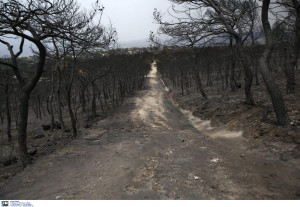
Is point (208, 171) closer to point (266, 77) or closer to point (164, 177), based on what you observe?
point (164, 177)

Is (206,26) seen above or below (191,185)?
above

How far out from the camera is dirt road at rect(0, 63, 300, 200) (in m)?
4.59

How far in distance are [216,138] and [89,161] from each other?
5563 millimetres

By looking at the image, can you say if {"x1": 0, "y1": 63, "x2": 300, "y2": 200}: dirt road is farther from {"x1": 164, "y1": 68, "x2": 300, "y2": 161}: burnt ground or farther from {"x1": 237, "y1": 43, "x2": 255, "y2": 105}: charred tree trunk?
{"x1": 237, "y1": 43, "x2": 255, "y2": 105}: charred tree trunk

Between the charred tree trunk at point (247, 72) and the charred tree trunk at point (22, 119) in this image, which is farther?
the charred tree trunk at point (247, 72)

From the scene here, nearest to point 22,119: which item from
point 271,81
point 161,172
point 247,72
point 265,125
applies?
point 161,172

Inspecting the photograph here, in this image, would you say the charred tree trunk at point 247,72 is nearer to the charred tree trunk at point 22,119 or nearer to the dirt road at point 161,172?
the dirt road at point 161,172

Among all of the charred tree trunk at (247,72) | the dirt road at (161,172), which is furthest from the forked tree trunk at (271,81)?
the charred tree trunk at (247,72)

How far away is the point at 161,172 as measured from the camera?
572 centimetres

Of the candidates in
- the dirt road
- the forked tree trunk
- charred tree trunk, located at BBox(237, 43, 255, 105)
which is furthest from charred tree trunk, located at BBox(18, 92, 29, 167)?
charred tree trunk, located at BBox(237, 43, 255, 105)

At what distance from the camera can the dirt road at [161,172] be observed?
4.59m

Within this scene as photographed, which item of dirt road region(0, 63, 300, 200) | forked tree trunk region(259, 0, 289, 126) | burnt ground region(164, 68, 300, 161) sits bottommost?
dirt road region(0, 63, 300, 200)
